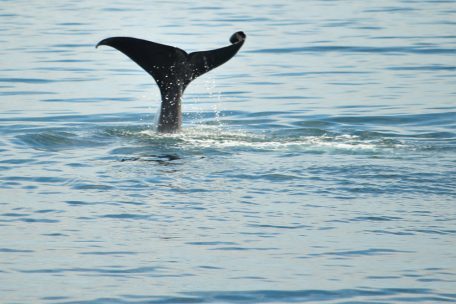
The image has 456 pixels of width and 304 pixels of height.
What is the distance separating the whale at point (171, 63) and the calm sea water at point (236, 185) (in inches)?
11.5

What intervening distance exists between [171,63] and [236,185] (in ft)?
8.48

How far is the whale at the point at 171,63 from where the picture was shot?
500 inches

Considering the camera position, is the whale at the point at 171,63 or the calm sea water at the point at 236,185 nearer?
the calm sea water at the point at 236,185

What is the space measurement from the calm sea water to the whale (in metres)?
0.29

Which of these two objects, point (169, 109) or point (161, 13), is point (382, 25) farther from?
point (169, 109)

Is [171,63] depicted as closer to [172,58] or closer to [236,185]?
[172,58]

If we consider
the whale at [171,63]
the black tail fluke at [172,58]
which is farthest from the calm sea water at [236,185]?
the black tail fluke at [172,58]

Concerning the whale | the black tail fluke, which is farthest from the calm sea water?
the black tail fluke

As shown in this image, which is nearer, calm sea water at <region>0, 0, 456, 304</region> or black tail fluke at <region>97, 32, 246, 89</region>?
calm sea water at <region>0, 0, 456, 304</region>

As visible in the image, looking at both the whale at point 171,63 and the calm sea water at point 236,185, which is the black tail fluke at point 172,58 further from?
the calm sea water at point 236,185

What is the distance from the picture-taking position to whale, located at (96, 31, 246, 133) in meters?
12.7

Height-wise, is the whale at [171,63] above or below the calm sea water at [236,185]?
above

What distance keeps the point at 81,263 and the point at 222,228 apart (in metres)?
1.33

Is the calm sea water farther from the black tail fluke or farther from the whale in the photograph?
the black tail fluke
